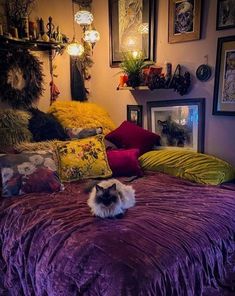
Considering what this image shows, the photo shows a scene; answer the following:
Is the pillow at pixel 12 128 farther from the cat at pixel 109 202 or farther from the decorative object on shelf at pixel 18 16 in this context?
the cat at pixel 109 202

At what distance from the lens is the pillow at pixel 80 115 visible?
297 centimetres

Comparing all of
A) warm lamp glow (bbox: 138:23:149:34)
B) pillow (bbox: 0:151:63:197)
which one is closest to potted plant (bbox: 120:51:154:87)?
warm lamp glow (bbox: 138:23:149:34)

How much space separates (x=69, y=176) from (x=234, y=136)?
136 centimetres

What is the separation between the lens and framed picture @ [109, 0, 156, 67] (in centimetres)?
298

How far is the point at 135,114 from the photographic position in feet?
10.7

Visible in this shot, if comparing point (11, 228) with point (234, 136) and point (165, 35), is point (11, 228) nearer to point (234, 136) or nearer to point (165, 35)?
point (234, 136)

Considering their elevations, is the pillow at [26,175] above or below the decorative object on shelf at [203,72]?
below

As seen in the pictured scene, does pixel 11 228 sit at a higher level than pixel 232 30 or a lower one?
lower

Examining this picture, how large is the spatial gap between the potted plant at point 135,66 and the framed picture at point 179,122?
0.95 ft

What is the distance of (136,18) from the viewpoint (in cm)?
308

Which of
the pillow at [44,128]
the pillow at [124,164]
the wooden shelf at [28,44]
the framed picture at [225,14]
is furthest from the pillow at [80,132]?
the framed picture at [225,14]

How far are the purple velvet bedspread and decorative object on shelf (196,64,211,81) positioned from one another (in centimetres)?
101

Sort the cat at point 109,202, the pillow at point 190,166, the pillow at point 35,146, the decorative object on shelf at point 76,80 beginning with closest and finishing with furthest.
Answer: the cat at point 109,202 → the pillow at point 190,166 → the pillow at point 35,146 → the decorative object on shelf at point 76,80

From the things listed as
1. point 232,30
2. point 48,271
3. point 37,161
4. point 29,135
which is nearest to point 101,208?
point 48,271
